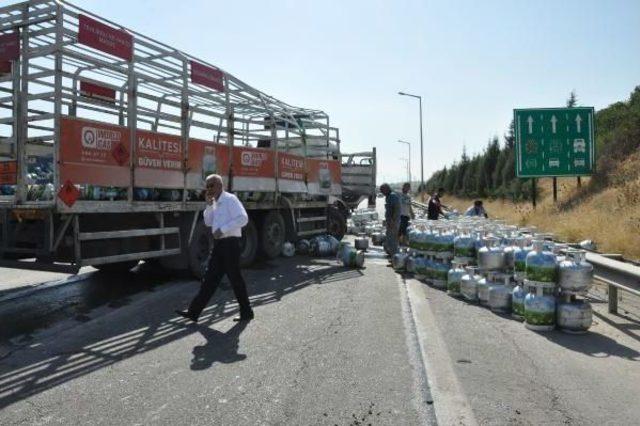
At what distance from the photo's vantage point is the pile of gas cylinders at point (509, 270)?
592cm

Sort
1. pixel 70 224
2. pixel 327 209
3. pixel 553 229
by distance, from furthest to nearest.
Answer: pixel 553 229, pixel 327 209, pixel 70 224

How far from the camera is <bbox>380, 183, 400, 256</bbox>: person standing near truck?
11.6 m

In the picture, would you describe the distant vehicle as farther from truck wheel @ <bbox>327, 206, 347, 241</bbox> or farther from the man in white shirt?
the man in white shirt

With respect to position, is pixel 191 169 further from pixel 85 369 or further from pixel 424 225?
pixel 85 369

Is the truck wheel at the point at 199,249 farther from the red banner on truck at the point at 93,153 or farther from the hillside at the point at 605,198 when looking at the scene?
the hillside at the point at 605,198

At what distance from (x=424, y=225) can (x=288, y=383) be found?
18.1ft

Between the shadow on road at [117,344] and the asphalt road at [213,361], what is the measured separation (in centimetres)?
1

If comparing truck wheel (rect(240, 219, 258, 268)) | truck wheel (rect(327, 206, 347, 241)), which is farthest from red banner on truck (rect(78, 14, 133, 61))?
truck wheel (rect(327, 206, 347, 241))

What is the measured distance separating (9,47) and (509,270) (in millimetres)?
6788

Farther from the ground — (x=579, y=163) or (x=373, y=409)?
(x=579, y=163)

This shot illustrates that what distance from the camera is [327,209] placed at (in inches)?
591

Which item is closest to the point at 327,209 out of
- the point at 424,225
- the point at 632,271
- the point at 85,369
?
the point at 424,225

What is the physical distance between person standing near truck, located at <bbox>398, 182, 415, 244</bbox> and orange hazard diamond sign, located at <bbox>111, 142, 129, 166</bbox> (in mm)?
6101

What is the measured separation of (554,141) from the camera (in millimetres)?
19109
